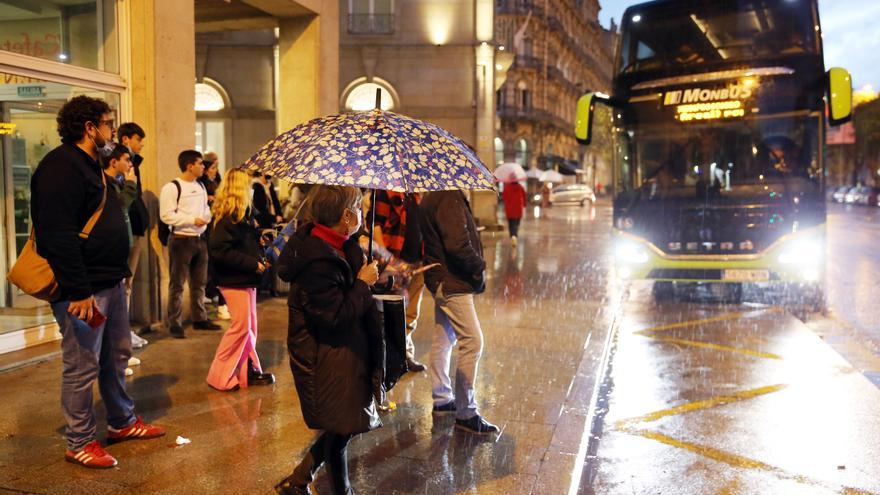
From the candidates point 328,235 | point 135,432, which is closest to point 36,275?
point 135,432

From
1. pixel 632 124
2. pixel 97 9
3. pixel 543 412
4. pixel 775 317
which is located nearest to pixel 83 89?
pixel 97 9

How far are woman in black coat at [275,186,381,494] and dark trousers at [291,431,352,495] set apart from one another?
9 cm

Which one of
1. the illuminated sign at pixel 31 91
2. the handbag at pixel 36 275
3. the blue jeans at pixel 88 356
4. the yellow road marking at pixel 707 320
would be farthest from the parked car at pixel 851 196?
the handbag at pixel 36 275

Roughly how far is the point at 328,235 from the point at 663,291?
1009cm

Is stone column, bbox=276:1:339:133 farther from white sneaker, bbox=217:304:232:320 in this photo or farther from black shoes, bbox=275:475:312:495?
black shoes, bbox=275:475:312:495

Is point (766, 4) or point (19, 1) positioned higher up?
point (766, 4)

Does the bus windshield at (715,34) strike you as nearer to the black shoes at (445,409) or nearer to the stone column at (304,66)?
the stone column at (304,66)

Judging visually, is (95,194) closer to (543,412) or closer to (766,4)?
(543,412)

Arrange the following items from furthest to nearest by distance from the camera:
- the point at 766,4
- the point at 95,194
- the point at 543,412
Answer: the point at 766,4
the point at 543,412
the point at 95,194

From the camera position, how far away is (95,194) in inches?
177

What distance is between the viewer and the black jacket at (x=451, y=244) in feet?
16.9

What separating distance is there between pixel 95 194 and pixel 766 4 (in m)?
9.56

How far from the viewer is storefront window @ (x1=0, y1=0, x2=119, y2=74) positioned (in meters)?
7.42

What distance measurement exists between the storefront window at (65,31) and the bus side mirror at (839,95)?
845 centimetres
